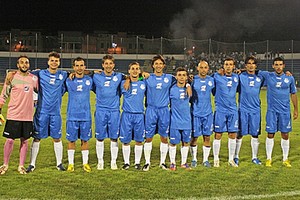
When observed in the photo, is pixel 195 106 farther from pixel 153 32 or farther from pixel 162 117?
pixel 153 32

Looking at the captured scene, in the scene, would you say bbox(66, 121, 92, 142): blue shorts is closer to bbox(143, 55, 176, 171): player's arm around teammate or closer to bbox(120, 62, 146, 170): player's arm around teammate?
bbox(120, 62, 146, 170): player's arm around teammate

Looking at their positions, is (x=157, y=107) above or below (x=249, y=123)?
above

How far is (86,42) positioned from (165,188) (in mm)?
32893

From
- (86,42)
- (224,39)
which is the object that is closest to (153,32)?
(224,39)

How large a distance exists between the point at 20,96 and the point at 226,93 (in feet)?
11.0

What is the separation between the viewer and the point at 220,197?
5.70m

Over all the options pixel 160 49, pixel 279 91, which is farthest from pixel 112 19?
pixel 279 91

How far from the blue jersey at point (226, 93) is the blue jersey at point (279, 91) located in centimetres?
66

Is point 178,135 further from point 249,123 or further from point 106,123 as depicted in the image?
point 249,123

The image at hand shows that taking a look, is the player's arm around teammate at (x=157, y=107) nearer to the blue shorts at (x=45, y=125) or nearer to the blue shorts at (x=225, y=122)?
the blue shorts at (x=225, y=122)

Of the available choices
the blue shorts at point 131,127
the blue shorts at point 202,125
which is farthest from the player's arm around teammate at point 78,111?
the blue shorts at point 202,125

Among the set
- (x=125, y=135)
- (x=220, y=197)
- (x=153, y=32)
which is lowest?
(x=220, y=197)

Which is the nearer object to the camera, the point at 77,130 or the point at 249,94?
the point at 77,130

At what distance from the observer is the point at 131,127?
23.9 feet
